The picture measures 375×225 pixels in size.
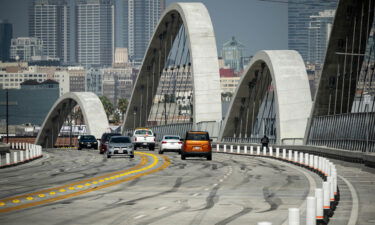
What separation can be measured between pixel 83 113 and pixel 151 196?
119 metres

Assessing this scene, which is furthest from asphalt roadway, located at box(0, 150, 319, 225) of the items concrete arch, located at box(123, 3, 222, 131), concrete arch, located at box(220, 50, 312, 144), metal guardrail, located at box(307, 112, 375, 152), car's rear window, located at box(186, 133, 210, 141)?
concrete arch, located at box(123, 3, 222, 131)

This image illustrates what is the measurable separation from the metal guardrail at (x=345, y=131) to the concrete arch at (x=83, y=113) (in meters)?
73.9

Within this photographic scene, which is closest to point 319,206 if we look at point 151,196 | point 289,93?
point 151,196

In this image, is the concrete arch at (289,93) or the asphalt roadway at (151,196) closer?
the asphalt roadway at (151,196)

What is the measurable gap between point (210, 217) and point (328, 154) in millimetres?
34109

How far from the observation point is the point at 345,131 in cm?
6297

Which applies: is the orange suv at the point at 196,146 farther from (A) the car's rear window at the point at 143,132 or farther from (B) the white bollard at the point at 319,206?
(B) the white bollard at the point at 319,206

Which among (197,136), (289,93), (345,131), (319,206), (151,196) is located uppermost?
(289,93)

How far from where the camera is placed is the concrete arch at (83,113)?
145 meters

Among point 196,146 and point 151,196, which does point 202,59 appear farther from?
point 151,196

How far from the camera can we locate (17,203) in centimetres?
2741

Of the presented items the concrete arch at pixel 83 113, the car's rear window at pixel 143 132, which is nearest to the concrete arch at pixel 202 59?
the car's rear window at pixel 143 132

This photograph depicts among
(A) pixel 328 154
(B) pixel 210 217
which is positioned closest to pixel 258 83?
(A) pixel 328 154

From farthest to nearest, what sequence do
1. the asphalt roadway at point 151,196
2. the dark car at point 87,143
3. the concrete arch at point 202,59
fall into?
the concrete arch at point 202,59 → the dark car at point 87,143 → the asphalt roadway at point 151,196
